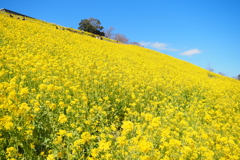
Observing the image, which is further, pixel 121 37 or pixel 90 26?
pixel 121 37

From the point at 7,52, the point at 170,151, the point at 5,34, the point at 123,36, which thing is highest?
the point at 123,36

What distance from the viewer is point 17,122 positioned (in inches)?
127

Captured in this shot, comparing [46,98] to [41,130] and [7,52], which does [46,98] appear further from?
[7,52]

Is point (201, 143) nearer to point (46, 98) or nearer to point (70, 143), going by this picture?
point (70, 143)

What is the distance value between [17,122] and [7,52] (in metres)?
5.25

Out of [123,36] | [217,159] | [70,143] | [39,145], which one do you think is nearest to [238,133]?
[217,159]

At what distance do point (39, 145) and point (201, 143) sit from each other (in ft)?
11.6

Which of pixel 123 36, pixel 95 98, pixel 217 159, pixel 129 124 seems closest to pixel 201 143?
pixel 217 159

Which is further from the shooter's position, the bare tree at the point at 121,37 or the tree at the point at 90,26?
the bare tree at the point at 121,37

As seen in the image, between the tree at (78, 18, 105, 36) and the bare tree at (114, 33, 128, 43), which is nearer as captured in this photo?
the tree at (78, 18, 105, 36)

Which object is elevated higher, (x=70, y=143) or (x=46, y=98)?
(x=46, y=98)

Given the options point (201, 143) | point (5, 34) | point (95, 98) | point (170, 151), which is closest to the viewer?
point (170, 151)

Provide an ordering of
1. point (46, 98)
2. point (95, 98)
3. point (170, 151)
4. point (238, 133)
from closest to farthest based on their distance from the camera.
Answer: point (170, 151)
point (46, 98)
point (238, 133)
point (95, 98)

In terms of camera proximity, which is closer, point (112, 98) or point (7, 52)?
point (112, 98)
